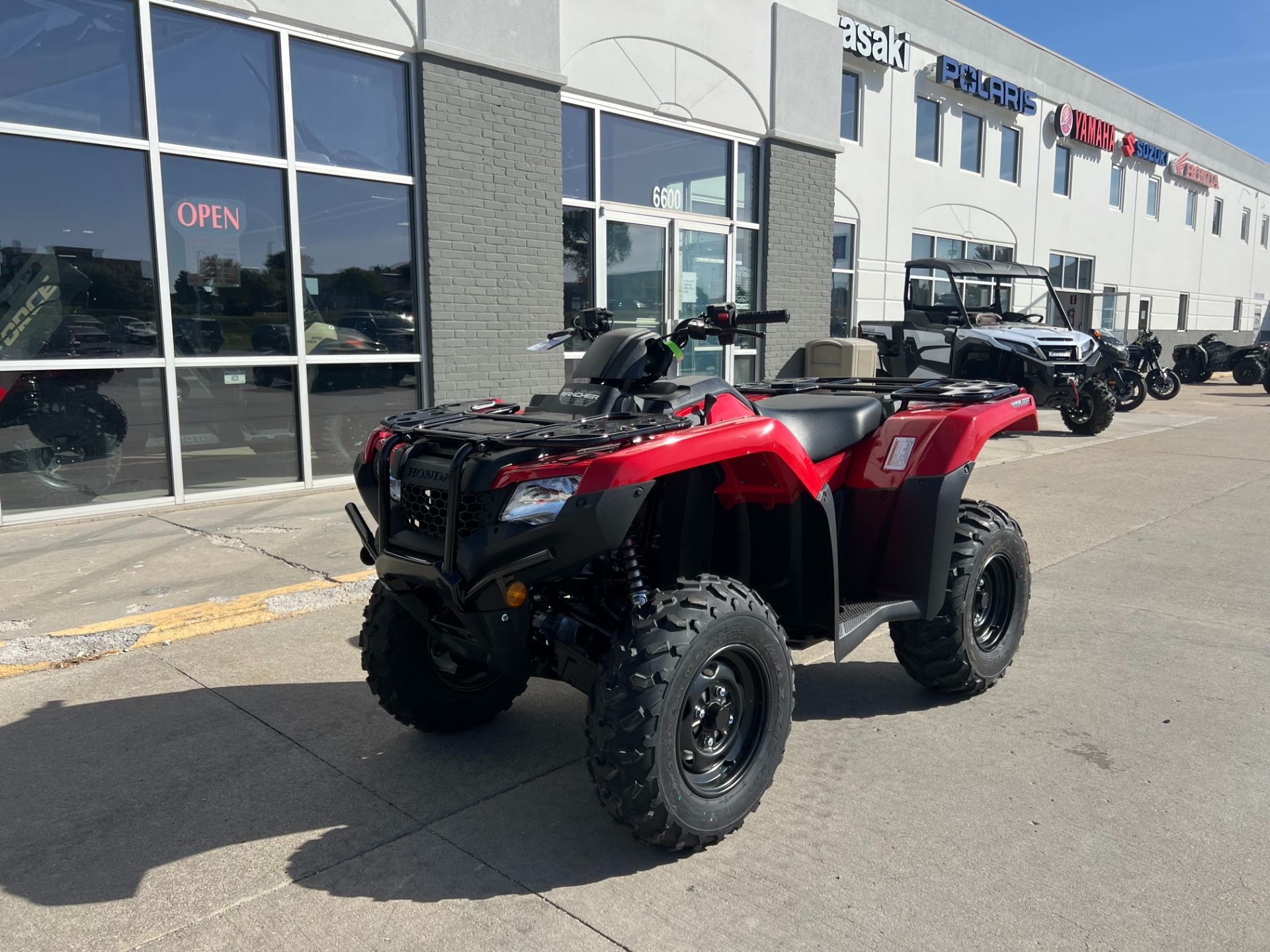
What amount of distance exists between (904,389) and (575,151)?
6915mm

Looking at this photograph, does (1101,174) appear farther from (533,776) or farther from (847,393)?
(533,776)

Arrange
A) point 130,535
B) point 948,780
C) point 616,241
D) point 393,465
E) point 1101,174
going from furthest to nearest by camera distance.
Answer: point 1101,174, point 616,241, point 130,535, point 948,780, point 393,465

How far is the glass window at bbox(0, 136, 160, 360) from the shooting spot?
6809 millimetres

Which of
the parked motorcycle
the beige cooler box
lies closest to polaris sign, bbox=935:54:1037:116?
the parked motorcycle

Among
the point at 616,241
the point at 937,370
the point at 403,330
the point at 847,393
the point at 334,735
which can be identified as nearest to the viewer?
the point at 334,735

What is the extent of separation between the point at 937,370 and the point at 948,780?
11140mm

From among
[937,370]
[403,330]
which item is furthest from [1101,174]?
[403,330]

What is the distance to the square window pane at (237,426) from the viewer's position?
7.69 meters

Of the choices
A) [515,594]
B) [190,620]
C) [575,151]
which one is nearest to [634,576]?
[515,594]

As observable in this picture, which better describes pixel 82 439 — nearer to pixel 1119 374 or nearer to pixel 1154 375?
pixel 1119 374

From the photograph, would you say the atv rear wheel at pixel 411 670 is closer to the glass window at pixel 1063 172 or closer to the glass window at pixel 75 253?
the glass window at pixel 75 253

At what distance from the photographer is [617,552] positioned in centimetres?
309

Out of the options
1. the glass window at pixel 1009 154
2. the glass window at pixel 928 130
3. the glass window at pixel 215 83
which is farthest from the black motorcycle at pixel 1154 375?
the glass window at pixel 215 83

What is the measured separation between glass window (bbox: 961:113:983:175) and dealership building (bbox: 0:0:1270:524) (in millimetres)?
7702
